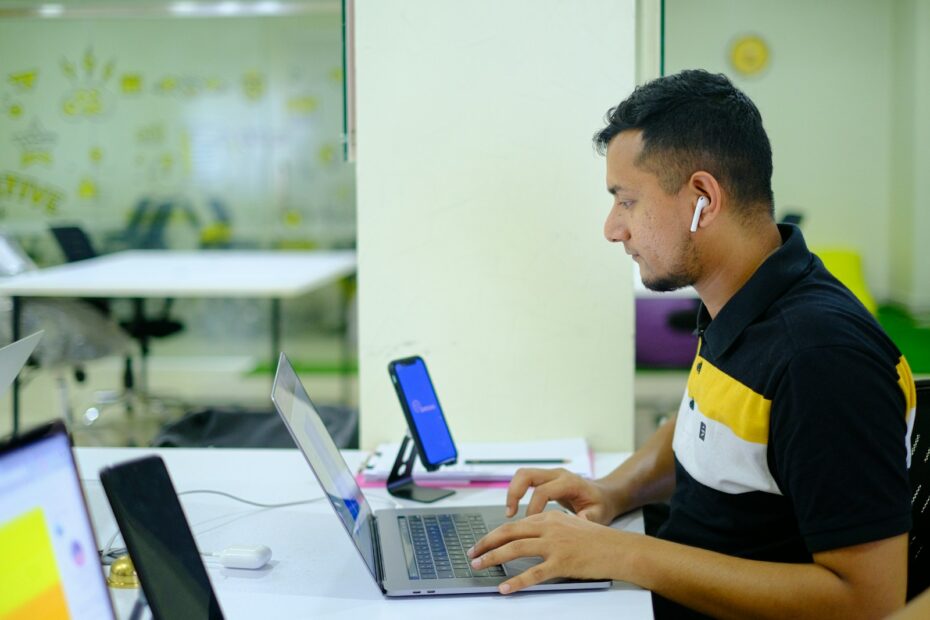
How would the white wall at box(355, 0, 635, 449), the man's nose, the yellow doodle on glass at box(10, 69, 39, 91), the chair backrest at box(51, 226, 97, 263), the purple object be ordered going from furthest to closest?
the yellow doodle on glass at box(10, 69, 39, 91), the chair backrest at box(51, 226, 97, 263), the purple object, the white wall at box(355, 0, 635, 449), the man's nose

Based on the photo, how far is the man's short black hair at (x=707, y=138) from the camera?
4.46 feet

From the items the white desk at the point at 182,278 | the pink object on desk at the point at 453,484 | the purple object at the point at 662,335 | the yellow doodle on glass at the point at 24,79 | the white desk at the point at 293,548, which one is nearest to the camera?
the white desk at the point at 293,548

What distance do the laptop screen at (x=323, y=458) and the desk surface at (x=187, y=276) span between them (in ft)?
9.65

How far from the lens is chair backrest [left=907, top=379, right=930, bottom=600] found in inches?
58.4

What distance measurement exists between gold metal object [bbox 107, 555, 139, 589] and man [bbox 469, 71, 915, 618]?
45 centimetres

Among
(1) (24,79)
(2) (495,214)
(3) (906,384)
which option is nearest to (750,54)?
(1) (24,79)

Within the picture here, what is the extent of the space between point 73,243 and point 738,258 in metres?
4.73

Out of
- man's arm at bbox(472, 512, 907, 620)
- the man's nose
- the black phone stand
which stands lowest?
the black phone stand

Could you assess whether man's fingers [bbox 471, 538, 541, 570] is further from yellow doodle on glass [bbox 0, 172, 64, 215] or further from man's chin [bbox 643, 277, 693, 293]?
yellow doodle on glass [bbox 0, 172, 64, 215]

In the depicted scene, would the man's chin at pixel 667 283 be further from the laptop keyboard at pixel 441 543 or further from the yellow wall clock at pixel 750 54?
the yellow wall clock at pixel 750 54

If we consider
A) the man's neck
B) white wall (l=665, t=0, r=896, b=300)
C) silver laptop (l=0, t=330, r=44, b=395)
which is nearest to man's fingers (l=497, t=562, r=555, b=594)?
the man's neck

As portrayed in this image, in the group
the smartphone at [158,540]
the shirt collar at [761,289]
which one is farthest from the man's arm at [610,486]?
the smartphone at [158,540]

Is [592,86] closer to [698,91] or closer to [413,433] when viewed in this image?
[698,91]

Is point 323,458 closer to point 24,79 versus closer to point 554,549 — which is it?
point 554,549
